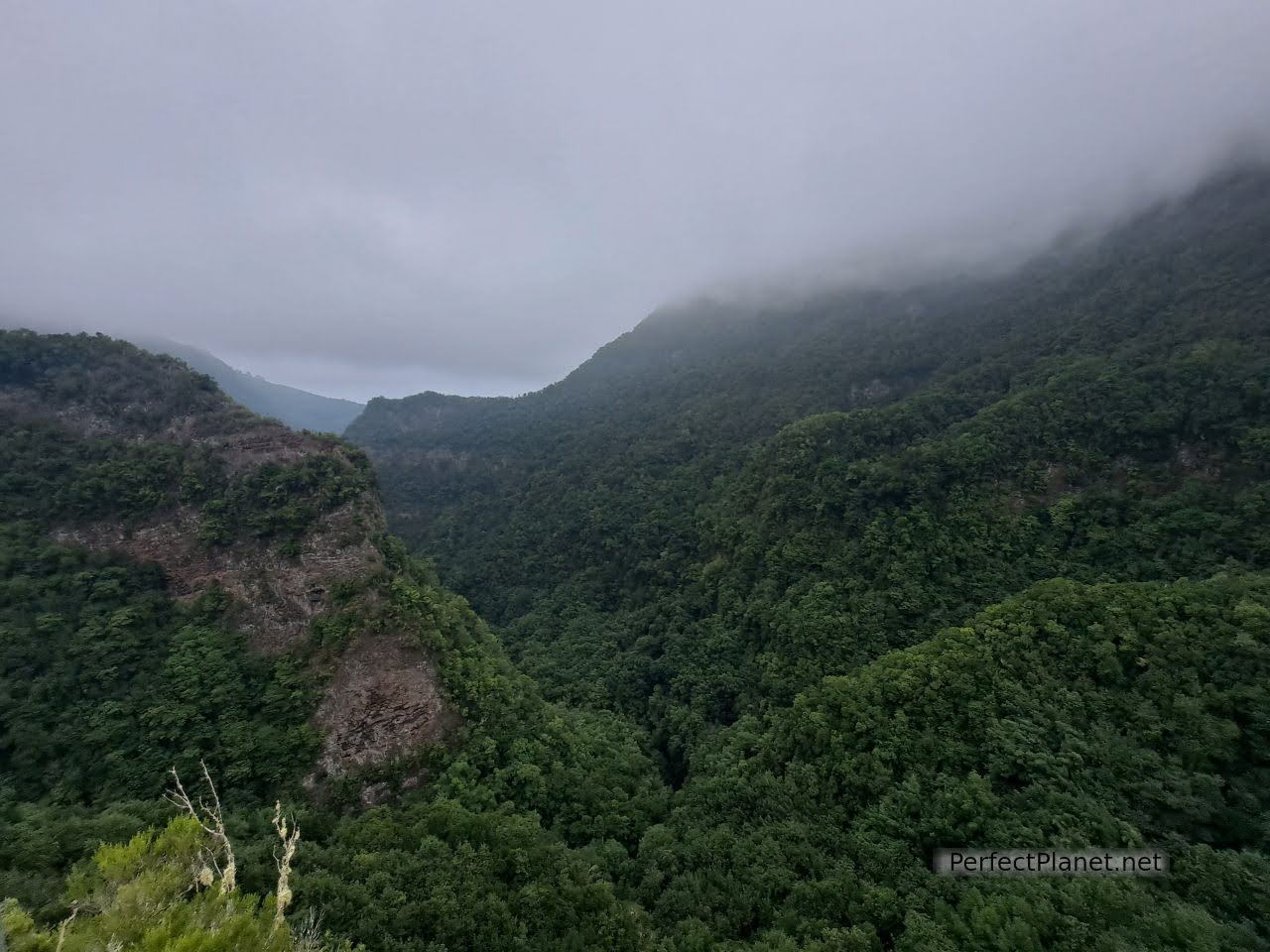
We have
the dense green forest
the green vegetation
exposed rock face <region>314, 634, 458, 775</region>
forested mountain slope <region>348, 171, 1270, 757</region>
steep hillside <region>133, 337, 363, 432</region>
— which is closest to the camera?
the dense green forest

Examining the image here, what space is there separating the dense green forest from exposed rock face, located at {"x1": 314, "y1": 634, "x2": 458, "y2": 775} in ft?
2.29

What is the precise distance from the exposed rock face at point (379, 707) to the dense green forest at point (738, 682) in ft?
2.29

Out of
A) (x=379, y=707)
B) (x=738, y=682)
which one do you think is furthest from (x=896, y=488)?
(x=379, y=707)

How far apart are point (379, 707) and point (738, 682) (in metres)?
21.6

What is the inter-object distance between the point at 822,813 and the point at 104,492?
136 ft

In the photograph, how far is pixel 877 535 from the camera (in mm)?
35938

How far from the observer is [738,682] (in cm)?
3406

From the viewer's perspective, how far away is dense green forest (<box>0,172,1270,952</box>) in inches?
628

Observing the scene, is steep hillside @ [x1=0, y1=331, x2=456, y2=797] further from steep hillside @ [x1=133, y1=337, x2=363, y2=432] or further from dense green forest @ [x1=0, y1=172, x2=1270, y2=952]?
steep hillside @ [x1=133, y1=337, x2=363, y2=432]

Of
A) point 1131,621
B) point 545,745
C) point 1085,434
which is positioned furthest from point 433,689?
point 1085,434

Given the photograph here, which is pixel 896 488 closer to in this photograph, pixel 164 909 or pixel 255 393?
pixel 164 909

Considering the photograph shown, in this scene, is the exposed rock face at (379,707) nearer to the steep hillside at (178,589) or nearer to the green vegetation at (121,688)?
the steep hillside at (178,589)

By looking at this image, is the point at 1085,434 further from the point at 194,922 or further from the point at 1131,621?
the point at 194,922

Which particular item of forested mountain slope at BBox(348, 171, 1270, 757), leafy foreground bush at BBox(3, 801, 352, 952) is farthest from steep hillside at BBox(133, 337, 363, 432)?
leafy foreground bush at BBox(3, 801, 352, 952)
